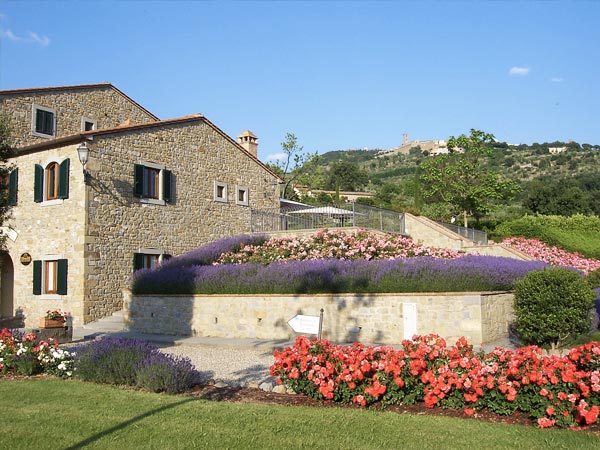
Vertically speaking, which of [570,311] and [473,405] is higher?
[570,311]

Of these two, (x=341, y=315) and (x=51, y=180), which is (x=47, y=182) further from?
(x=341, y=315)

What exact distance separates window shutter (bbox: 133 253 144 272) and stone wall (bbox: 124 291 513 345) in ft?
10.7

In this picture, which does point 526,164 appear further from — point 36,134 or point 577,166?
point 36,134

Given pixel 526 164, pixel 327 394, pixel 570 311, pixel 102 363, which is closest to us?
pixel 327 394

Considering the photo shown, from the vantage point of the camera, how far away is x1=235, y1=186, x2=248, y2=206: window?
2394 centimetres

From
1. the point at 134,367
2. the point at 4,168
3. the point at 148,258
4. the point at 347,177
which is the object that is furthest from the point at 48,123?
the point at 347,177

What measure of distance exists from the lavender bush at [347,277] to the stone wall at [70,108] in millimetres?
9829

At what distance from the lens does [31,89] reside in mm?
21156

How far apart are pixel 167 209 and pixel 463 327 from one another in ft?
40.4

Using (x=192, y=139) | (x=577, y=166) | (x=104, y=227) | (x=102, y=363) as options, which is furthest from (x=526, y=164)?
(x=102, y=363)

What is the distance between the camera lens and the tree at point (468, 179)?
29297 mm

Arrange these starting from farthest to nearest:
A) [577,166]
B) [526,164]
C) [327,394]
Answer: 1. [526,164]
2. [577,166]
3. [327,394]

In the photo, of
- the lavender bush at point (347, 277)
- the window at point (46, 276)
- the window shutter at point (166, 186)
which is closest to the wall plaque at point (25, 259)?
the window at point (46, 276)

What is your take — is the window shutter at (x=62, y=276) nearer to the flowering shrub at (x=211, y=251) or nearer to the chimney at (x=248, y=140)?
the flowering shrub at (x=211, y=251)
